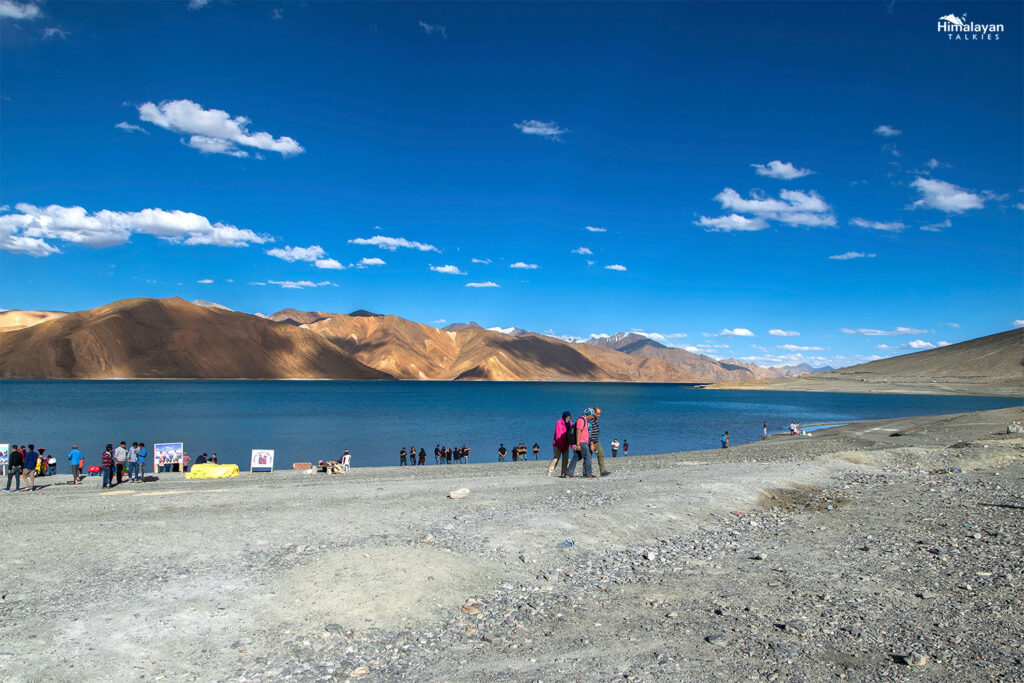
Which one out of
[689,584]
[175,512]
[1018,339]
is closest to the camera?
[689,584]

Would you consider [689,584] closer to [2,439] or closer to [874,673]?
[874,673]

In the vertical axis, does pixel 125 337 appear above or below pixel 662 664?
above

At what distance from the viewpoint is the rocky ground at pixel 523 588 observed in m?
6.93

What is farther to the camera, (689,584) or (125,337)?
(125,337)

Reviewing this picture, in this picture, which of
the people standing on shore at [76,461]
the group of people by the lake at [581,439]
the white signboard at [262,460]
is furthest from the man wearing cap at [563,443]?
the people standing on shore at [76,461]

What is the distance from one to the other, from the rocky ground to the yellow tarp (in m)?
9.96

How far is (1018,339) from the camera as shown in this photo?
151500 millimetres

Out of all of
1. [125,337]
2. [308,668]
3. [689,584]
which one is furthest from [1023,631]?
[125,337]

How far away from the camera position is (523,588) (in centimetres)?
941

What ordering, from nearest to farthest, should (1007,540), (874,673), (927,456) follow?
(874,673) → (1007,540) → (927,456)

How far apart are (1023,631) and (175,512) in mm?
15635

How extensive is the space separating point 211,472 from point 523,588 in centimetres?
2106

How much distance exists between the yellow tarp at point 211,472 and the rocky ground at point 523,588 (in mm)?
9959

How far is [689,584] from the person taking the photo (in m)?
9.55
